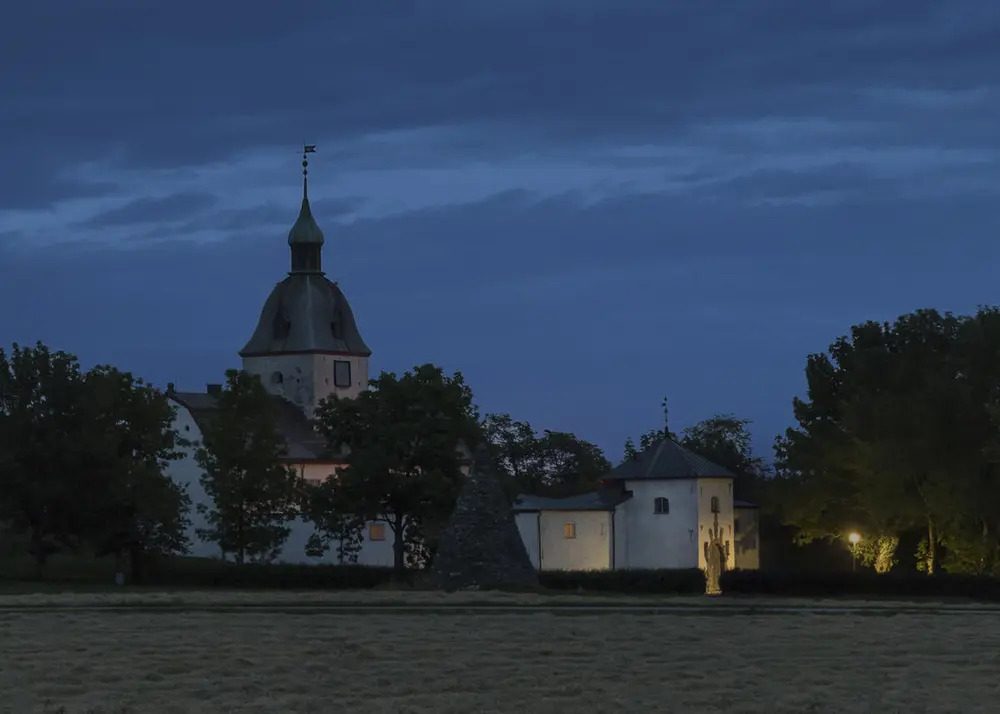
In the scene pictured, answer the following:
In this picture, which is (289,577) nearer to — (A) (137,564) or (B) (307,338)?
(A) (137,564)

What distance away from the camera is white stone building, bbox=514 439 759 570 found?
101 meters

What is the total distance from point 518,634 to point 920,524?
155ft

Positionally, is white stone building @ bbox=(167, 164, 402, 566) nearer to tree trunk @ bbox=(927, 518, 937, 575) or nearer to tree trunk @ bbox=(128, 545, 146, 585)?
tree trunk @ bbox=(128, 545, 146, 585)

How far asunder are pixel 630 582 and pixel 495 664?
33822mm

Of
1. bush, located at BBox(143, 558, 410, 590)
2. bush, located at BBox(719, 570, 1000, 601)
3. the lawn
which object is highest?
bush, located at BBox(143, 558, 410, 590)

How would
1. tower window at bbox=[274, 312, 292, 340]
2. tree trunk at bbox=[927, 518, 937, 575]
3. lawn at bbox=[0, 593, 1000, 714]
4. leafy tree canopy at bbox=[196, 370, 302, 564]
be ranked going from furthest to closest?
tower window at bbox=[274, 312, 292, 340], leafy tree canopy at bbox=[196, 370, 302, 564], tree trunk at bbox=[927, 518, 937, 575], lawn at bbox=[0, 593, 1000, 714]

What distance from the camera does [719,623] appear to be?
41656 millimetres

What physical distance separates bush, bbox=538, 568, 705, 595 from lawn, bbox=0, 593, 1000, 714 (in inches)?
867

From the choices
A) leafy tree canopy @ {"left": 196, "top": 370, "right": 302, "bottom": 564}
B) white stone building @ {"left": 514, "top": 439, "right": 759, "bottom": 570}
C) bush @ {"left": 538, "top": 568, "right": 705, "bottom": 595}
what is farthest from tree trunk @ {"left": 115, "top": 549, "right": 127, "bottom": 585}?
white stone building @ {"left": 514, "top": 439, "right": 759, "bottom": 570}

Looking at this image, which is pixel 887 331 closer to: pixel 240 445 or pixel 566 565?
pixel 566 565

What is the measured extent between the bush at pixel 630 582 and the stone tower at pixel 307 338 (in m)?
70.9

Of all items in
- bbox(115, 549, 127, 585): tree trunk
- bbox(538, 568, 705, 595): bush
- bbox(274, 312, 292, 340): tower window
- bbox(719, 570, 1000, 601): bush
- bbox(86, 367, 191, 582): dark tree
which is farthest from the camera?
bbox(274, 312, 292, 340): tower window

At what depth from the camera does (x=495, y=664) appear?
33.1 m

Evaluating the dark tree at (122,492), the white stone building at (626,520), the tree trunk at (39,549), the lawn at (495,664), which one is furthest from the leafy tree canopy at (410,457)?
the lawn at (495,664)
